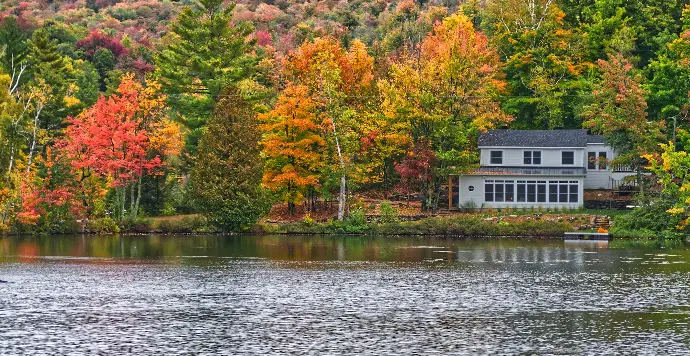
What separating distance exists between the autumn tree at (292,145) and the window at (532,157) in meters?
18.1

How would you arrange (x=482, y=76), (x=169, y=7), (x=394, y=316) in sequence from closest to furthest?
(x=394, y=316) → (x=482, y=76) → (x=169, y=7)

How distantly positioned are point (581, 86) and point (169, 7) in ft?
351

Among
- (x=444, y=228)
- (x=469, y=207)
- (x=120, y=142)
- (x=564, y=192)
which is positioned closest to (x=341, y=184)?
(x=444, y=228)

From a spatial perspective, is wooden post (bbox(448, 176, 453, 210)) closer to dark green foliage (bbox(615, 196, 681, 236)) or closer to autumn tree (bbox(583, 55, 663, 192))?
autumn tree (bbox(583, 55, 663, 192))

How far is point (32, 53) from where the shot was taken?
105m

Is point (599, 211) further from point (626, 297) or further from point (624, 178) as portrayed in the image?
point (626, 297)

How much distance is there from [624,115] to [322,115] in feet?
81.9

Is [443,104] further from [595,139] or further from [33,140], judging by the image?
[33,140]

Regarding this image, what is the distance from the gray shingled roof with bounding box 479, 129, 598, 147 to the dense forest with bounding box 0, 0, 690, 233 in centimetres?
178

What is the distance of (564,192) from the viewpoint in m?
89.7

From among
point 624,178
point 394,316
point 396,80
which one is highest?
point 396,80

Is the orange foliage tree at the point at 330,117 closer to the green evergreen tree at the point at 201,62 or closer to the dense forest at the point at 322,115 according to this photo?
the dense forest at the point at 322,115

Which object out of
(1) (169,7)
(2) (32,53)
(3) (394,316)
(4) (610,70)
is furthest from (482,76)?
(1) (169,7)

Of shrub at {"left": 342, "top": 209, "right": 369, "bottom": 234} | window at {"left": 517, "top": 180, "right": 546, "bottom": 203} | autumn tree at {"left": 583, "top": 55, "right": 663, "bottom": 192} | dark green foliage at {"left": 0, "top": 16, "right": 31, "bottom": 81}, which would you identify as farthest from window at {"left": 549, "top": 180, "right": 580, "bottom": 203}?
dark green foliage at {"left": 0, "top": 16, "right": 31, "bottom": 81}
